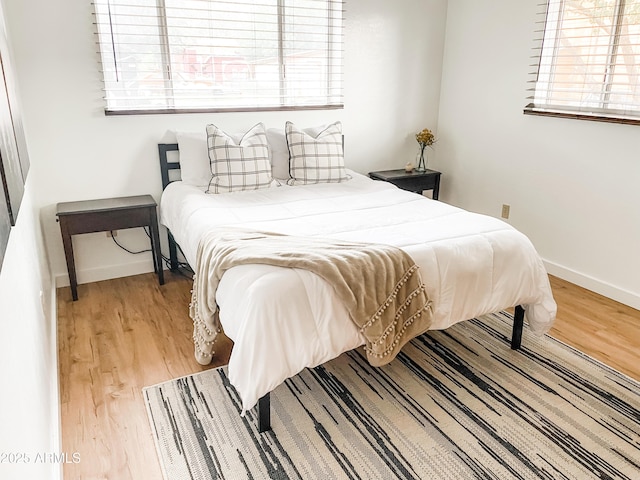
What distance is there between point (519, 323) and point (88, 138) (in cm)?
290

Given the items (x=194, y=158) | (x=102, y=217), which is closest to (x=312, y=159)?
(x=194, y=158)

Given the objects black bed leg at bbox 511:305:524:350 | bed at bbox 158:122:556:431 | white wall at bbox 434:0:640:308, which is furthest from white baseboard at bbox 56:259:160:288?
white wall at bbox 434:0:640:308

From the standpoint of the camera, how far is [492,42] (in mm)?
3811

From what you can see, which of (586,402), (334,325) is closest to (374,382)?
(334,325)

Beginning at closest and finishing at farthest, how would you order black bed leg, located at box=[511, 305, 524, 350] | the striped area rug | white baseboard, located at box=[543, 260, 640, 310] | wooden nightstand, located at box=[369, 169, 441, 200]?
the striped area rug < black bed leg, located at box=[511, 305, 524, 350] < white baseboard, located at box=[543, 260, 640, 310] < wooden nightstand, located at box=[369, 169, 441, 200]

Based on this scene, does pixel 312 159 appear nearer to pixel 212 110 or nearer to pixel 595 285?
pixel 212 110

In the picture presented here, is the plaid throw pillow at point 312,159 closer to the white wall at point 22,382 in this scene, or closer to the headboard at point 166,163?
the headboard at point 166,163

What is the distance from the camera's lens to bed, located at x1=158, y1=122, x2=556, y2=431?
182cm

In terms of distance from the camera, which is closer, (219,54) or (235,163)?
(235,163)

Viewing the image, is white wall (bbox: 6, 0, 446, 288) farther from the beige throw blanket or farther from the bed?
the beige throw blanket

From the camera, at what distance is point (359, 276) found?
6.41 feet

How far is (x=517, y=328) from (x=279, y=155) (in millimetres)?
1969

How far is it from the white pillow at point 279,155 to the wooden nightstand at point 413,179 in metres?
0.92

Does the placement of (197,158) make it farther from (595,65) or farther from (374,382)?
(595,65)
